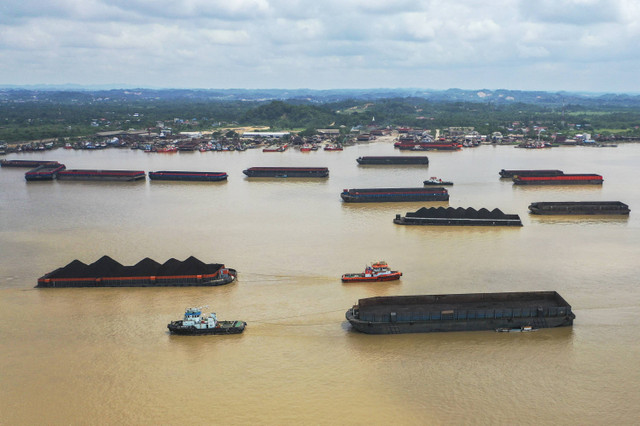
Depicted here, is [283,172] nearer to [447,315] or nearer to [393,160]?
[393,160]

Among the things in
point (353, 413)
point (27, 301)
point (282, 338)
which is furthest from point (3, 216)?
point (353, 413)

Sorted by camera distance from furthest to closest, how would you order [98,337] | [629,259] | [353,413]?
[629,259]
[98,337]
[353,413]

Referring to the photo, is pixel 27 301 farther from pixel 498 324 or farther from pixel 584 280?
pixel 584 280

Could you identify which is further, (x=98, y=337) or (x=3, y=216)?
(x=3, y=216)

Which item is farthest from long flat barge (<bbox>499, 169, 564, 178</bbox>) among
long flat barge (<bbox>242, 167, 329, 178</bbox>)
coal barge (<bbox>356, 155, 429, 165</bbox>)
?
long flat barge (<bbox>242, 167, 329, 178</bbox>)

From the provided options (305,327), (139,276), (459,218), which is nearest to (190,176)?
(459,218)

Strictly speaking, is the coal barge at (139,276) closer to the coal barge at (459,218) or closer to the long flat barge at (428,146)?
the coal barge at (459,218)

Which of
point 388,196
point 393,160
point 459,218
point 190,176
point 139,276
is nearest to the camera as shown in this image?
point 139,276
